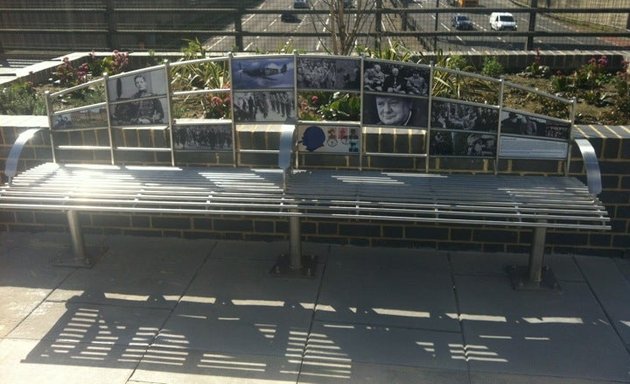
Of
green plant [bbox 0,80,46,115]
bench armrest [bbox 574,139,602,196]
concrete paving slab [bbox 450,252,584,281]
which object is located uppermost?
green plant [bbox 0,80,46,115]

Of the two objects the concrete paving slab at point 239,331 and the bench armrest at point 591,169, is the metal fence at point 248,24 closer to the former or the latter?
the bench armrest at point 591,169

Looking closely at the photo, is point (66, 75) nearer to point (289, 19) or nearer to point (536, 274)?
point (536, 274)

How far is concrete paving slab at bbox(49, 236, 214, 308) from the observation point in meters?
4.57

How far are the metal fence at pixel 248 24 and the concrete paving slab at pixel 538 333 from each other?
4787mm

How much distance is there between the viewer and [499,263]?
5.05 m

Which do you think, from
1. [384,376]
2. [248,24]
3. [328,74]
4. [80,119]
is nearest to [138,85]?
[80,119]

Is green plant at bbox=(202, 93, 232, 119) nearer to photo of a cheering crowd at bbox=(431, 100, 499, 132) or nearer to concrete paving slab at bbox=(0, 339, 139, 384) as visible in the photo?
photo of a cheering crowd at bbox=(431, 100, 499, 132)

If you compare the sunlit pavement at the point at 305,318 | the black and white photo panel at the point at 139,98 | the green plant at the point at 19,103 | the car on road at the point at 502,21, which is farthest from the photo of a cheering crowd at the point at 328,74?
the car on road at the point at 502,21

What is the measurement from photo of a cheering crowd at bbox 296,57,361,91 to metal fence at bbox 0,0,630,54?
3882mm

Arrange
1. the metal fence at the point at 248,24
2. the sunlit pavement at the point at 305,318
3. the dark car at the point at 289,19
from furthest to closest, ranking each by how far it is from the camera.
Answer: the dark car at the point at 289,19
the metal fence at the point at 248,24
the sunlit pavement at the point at 305,318

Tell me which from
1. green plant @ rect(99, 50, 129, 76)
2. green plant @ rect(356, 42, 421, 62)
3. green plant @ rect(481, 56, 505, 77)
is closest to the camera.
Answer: green plant @ rect(356, 42, 421, 62)

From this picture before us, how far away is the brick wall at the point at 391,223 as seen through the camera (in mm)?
4895

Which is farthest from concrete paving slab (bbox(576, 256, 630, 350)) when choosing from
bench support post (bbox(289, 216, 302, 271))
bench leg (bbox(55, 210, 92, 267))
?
bench leg (bbox(55, 210, 92, 267))

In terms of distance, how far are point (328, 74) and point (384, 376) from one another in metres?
2.23
